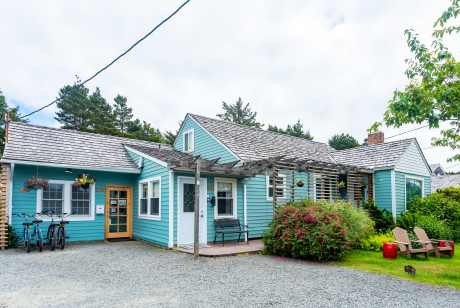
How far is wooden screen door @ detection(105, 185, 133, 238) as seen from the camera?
11570mm

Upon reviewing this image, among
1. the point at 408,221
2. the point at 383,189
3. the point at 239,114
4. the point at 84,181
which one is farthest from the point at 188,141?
the point at 239,114

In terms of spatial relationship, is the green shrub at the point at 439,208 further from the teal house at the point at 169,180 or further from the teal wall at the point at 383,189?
the teal wall at the point at 383,189

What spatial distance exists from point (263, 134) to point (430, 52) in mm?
10052

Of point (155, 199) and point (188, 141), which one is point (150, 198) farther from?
point (188, 141)

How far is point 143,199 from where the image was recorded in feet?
37.6

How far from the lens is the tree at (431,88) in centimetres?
498

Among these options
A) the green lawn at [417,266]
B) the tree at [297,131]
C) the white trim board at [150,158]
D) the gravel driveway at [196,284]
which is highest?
the tree at [297,131]

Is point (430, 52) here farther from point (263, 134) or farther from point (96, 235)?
point (96, 235)

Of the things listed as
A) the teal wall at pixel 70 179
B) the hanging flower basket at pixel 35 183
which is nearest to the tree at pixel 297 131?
the teal wall at pixel 70 179

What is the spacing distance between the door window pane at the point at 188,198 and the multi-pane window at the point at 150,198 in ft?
2.93

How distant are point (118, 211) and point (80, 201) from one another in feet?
4.70

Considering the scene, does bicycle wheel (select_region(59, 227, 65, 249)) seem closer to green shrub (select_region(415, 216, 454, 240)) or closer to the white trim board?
the white trim board

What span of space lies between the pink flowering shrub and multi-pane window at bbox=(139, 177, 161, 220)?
3.86 metres

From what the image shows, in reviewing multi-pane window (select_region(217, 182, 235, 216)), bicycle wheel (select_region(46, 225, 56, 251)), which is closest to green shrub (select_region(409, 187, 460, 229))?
multi-pane window (select_region(217, 182, 235, 216))
